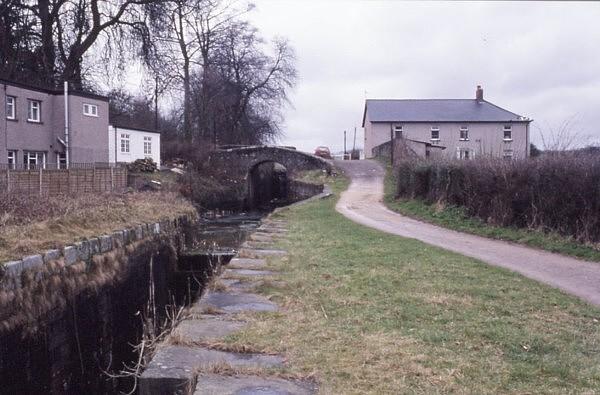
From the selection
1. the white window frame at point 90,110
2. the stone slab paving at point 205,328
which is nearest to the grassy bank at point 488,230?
the stone slab paving at point 205,328

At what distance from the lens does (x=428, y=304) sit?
642cm

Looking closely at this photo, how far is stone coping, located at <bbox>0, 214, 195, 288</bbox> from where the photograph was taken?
7.68m

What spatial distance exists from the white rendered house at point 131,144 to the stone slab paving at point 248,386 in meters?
35.6

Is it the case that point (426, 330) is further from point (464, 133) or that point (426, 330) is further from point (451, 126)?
point (464, 133)

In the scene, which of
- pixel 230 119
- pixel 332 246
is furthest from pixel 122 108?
pixel 332 246

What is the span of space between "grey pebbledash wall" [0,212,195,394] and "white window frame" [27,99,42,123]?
851 inches

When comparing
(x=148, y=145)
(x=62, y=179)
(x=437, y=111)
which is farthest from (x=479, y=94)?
(x=62, y=179)

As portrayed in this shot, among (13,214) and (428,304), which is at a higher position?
(13,214)

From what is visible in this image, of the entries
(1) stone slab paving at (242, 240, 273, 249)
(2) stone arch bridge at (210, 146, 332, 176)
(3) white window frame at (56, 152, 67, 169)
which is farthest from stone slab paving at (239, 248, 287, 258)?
(2) stone arch bridge at (210, 146, 332, 176)

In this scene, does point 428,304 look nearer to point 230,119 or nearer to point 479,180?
point 479,180

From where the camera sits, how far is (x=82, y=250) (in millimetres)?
10180

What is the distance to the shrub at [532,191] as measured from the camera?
11.7 metres

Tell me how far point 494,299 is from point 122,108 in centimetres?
5013

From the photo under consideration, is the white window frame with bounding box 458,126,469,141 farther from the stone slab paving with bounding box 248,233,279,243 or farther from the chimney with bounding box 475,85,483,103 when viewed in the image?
the stone slab paving with bounding box 248,233,279,243
